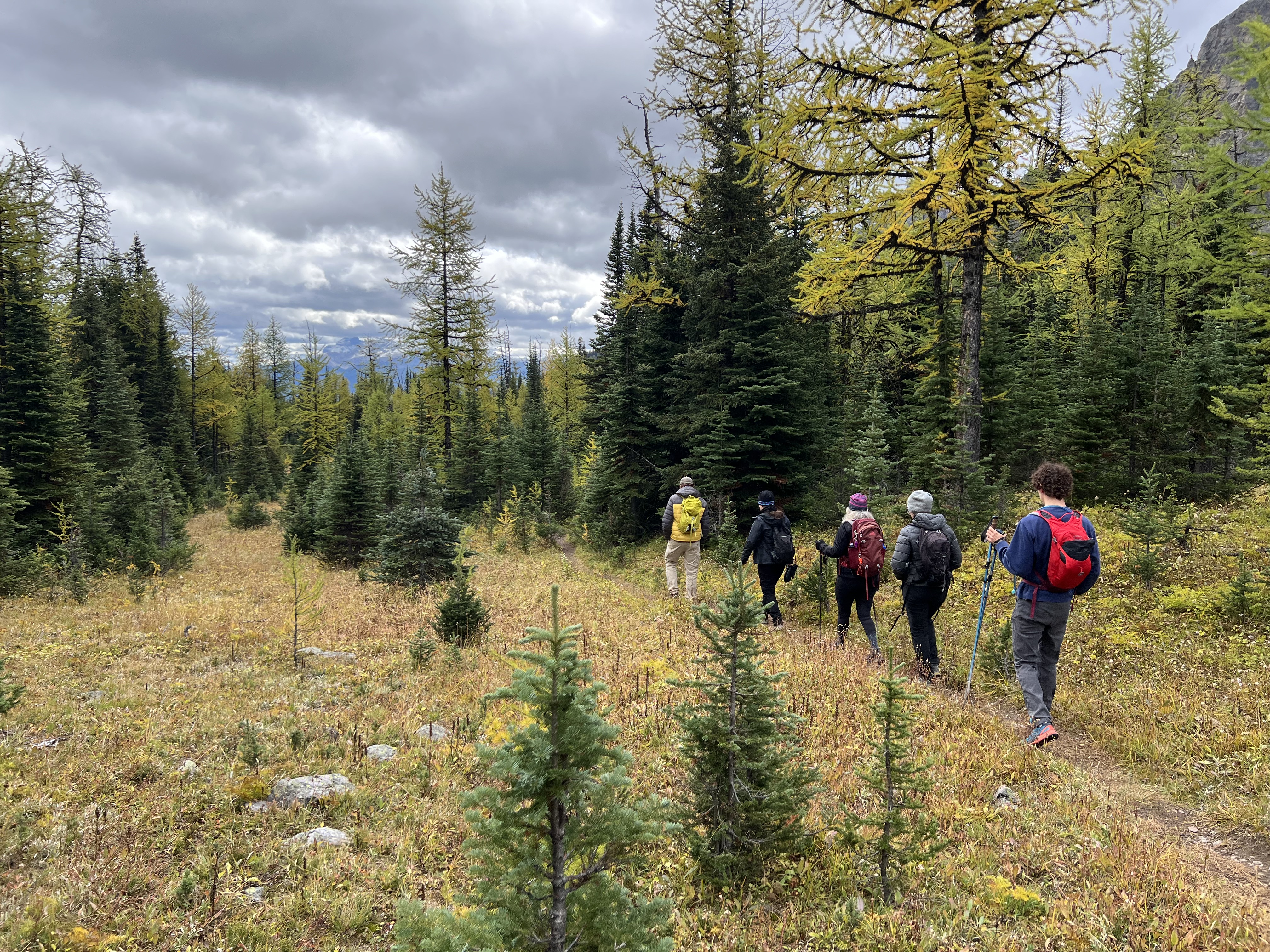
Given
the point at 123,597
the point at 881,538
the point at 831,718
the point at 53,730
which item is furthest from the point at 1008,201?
the point at 123,597

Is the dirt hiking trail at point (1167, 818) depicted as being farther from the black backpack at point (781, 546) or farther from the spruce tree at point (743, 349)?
the spruce tree at point (743, 349)

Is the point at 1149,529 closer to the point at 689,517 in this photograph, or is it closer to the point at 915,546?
the point at 915,546

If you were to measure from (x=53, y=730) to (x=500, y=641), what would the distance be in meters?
5.28

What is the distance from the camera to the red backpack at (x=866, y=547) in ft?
27.4

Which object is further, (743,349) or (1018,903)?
(743,349)

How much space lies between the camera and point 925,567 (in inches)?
292

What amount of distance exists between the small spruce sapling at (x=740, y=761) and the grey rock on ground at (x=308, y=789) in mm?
3328

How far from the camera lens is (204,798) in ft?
15.8

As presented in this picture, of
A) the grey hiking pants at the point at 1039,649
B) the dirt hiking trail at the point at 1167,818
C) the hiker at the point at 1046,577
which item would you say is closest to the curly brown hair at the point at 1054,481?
the hiker at the point at 1046,577

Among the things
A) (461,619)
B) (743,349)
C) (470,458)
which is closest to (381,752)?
(461,619)

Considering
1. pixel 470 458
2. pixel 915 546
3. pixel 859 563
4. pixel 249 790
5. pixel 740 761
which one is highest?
pixel 470 458

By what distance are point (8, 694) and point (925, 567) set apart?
1112 cm

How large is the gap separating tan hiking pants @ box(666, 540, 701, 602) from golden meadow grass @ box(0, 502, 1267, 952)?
2.72 meters

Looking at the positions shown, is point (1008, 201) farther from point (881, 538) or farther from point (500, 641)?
point (500, 641)
